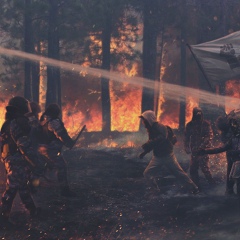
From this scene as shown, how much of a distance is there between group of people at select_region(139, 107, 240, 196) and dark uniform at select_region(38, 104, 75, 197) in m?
1.63

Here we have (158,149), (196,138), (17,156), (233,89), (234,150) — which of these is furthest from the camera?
(233,89)

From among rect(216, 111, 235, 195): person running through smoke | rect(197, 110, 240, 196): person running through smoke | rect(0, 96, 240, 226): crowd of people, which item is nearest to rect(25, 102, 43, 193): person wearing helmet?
rect(0, 96, 240, 226): crowd of people

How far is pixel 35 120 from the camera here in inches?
377

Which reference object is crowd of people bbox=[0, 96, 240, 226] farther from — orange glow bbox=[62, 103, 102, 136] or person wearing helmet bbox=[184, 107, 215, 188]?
orange glow bbox=[62, 103, 102, 136]

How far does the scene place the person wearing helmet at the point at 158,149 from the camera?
9070 mm

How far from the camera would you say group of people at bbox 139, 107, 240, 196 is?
26.1 ft

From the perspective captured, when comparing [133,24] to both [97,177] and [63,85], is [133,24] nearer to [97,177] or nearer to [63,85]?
[63,85]

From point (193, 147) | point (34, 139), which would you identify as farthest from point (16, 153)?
point (193, 147)

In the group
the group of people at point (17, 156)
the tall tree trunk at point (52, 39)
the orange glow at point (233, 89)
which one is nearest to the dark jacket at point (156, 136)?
the group of people at point (17, 156)

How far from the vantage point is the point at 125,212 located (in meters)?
8.20

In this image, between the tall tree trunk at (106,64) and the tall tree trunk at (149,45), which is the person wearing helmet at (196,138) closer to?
the tall tree trunk at (149,45)

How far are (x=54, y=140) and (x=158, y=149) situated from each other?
2.19 metres

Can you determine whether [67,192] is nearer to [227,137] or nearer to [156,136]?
[156,136]

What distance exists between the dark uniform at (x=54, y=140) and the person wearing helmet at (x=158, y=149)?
1.62 meters
